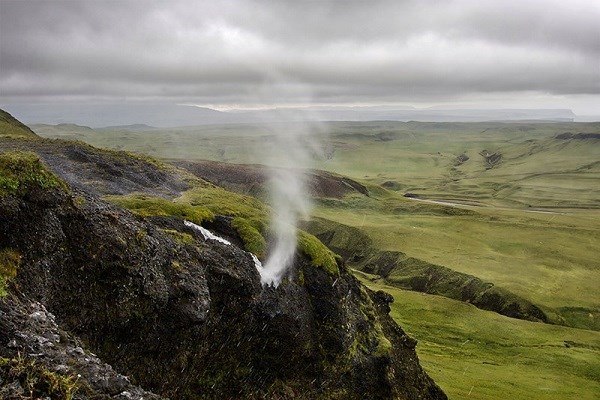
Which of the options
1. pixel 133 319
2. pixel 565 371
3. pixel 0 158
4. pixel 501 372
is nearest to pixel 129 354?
pixel 133 319

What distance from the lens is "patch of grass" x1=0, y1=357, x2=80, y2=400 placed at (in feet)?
49.3

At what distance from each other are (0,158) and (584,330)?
372 feet

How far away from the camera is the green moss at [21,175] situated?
23562mm

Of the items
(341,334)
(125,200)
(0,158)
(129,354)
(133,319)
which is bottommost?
(341,334)

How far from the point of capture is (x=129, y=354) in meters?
27.3

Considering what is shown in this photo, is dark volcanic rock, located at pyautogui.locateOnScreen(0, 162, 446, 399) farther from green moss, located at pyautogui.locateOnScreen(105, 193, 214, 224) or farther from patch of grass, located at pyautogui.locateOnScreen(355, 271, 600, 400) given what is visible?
patch of grass, located at pyautogui.locateOnScreen(355, 271, 600, 400)

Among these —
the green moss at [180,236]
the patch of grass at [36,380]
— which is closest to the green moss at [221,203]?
the green moss at [180,236]

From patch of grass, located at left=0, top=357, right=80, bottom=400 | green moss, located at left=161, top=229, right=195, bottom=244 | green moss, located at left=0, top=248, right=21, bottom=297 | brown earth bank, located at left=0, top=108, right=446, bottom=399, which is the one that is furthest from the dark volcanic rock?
patch of grass, located at left=0, top=357, right=80, bottom=400

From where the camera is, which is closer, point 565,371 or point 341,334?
point 341,334

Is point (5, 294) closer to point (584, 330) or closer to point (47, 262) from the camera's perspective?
point (47, 262)

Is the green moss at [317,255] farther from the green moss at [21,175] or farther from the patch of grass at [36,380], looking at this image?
the patch of grass at [36,380]

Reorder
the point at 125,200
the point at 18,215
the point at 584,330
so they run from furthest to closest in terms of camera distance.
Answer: the point at 584,330, the point at 125,200, the point at 18,215

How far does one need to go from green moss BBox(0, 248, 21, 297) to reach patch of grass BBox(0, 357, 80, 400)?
557 cm

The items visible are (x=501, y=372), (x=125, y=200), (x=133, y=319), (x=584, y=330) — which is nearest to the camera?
(x=133, y=319)
